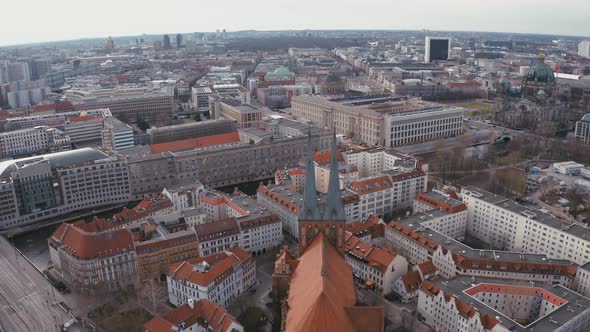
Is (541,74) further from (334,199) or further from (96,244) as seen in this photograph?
(96,244)

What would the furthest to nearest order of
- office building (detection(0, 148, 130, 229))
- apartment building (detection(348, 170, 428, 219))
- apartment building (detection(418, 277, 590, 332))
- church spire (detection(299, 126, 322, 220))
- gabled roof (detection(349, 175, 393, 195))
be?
1. office building (detection(0, 148, 130, 229))
2. apartment building (detection(348, 170, 428, 219))
3. gabled roof (detection(349, 175, 393, 195))
4. apartment building (detection(418, 277, 590, 332))
5. church spire (detection(299, 126, 322, 220))

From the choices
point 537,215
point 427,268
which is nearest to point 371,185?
point 427,268

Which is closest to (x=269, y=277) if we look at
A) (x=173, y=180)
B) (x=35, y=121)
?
(x=173, y=180)

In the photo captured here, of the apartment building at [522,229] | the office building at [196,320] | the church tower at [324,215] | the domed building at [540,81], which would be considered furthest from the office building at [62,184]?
the domed building at [540,81]

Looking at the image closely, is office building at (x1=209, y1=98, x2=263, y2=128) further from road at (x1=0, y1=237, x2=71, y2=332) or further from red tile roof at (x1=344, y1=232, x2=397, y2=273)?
red tile roof at (x1=344, y1=232, x2=397, y2=273)

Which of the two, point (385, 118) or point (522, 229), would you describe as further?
point (385, 118)

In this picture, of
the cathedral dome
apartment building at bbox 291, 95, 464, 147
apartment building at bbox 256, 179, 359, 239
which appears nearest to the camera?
apartment building at bbox 256, 179, 359, 239

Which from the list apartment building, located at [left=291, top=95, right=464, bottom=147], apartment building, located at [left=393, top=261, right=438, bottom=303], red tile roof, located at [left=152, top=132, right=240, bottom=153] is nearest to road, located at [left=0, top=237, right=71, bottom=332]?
apartment building, located at [left=393, top=261, right=438, bottom=303]

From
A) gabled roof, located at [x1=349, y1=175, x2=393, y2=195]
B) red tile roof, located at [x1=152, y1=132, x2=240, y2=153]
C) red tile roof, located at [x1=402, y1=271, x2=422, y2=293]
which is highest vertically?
red tile roof, located at [x1=152, y1=132, x2=240, y2=153]
